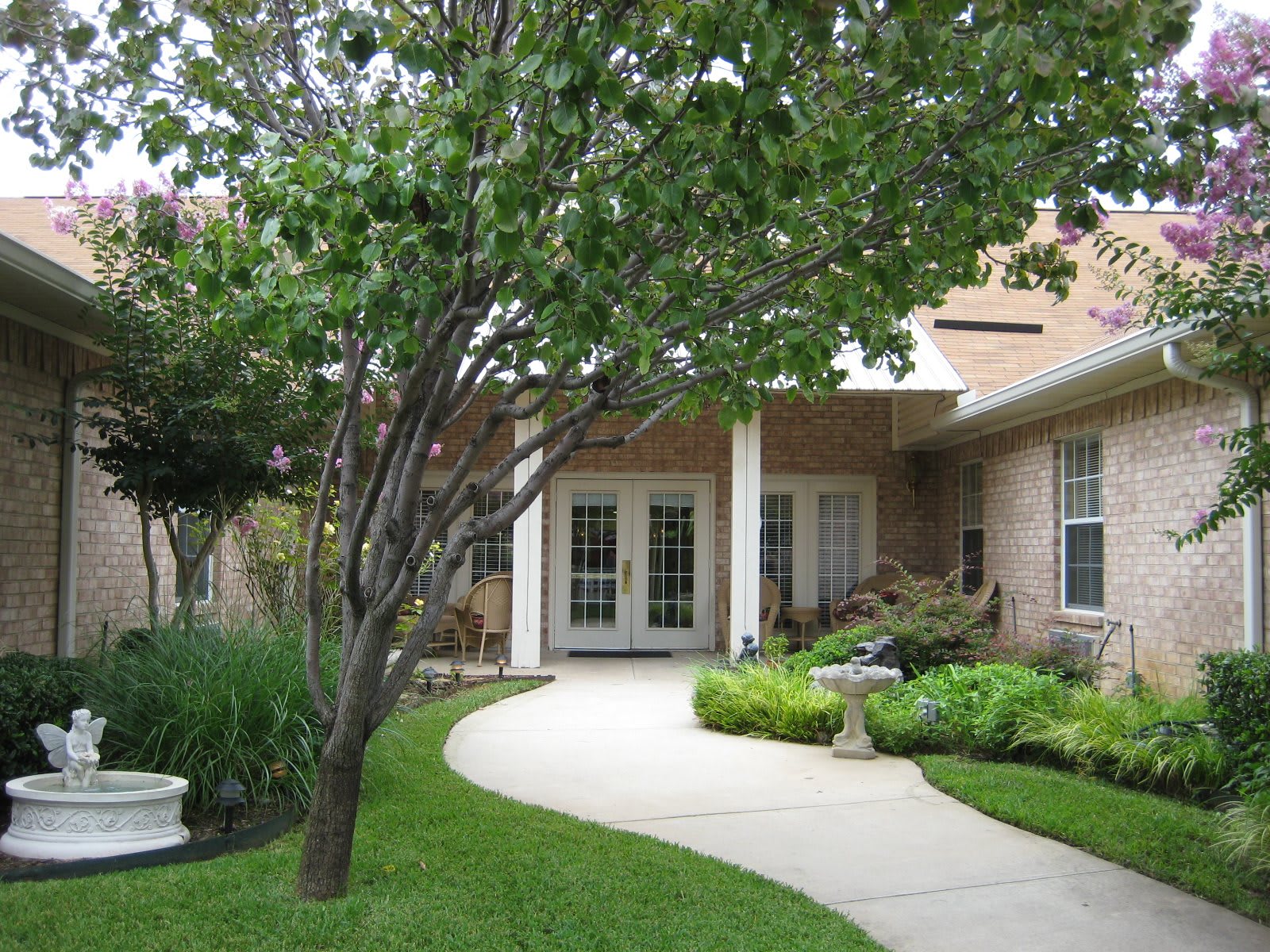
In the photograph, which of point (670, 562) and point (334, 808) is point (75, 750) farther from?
point (670, 562)

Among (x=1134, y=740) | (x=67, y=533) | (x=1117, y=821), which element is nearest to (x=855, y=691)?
(x=1134, y=740)

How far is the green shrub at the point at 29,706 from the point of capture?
536cm

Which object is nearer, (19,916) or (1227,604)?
(19,916)

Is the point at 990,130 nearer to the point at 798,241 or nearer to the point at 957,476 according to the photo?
the point at 798,241

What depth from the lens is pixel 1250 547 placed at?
7.45 metres

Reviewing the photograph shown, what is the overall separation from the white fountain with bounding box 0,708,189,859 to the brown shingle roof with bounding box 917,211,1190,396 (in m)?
9.28

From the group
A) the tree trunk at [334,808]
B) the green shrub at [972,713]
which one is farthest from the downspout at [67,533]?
the green shrub at [972,713]

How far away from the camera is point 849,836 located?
571 centimetres

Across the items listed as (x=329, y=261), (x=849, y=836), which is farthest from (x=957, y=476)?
(x=329, y=261)

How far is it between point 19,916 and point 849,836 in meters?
3.78

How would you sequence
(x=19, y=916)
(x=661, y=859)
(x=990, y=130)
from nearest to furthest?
(x=990, y=130) → (x=19, y=916) → (x=661, y=859)

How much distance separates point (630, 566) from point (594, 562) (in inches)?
19.0

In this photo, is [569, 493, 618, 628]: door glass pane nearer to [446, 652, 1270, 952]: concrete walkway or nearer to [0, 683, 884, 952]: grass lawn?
[446, 652, 1270, 952]: concrete walkway

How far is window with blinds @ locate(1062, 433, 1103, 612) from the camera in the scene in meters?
10.1
